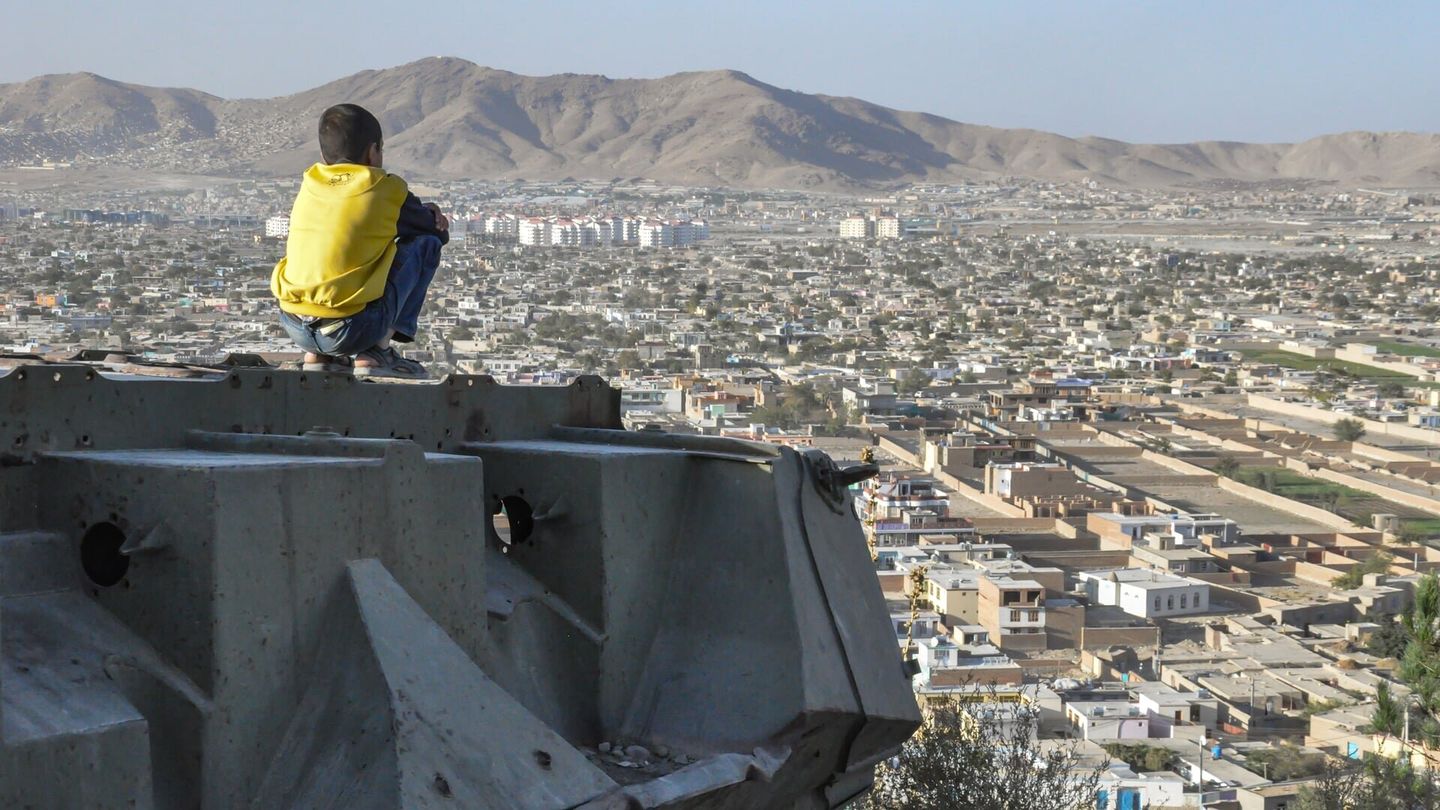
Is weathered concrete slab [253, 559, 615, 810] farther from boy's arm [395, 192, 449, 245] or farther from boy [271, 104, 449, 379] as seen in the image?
boy's arm [395, 192, 449, 245]

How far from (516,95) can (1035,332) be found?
98.8 metres

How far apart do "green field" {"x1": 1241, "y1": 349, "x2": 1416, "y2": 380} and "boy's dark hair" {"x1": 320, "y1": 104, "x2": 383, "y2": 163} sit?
67.4 metres

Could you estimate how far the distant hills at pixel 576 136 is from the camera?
14900 centimetres

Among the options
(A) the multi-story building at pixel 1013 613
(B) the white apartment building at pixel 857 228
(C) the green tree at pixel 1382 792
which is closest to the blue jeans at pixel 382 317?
(C) the green tree at pixel 1382 792

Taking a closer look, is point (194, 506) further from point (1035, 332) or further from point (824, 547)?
point (1035, 332)

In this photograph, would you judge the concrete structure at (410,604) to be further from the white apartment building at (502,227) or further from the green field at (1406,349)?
the white apartment building at (502,227)

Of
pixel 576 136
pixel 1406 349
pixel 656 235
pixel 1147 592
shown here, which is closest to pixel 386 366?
pixel 1147 592

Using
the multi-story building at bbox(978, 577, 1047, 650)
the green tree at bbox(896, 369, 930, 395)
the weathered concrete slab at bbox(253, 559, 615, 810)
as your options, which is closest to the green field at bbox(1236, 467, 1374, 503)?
the green tree at bbox(896, 369, 930, 395)

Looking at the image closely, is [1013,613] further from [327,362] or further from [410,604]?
[410,604]

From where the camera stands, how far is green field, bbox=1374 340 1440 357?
7606 cm

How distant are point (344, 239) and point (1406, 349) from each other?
253 feet

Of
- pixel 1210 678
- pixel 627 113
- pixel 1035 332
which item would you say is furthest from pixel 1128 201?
pixel 1210 678

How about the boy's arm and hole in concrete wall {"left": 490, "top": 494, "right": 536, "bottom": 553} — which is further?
the boy's arm

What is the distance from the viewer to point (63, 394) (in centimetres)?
391
